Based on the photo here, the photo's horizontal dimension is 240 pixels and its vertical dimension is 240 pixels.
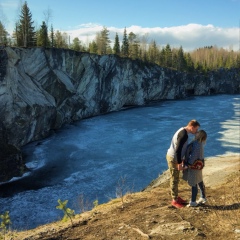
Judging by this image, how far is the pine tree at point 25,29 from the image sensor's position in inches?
1716

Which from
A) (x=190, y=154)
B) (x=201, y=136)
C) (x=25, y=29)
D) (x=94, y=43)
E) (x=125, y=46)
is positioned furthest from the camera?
(x=125, y=46)

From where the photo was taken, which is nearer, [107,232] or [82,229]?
[107,232]

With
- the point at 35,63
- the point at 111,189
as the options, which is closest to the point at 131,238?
the point at 111,189

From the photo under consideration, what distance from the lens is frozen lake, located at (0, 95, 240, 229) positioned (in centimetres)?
1616

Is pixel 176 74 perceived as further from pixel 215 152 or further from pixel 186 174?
pixel 186 174

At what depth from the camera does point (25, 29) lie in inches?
1661

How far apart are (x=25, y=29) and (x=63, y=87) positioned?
11329mm

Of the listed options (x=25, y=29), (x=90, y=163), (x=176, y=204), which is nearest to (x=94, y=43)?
(x=25, y=29)

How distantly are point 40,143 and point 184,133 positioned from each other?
23987 mm

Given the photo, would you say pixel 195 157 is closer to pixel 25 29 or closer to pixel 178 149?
pixel 178 149

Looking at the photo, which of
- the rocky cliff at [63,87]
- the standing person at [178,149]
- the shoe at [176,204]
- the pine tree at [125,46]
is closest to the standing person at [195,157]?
the standing person at [178,149]

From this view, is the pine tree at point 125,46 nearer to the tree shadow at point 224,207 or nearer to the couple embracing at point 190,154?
the couple embracing at point 190,154

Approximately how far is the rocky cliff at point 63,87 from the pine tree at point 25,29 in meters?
7.31

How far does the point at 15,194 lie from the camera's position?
17219 mm
